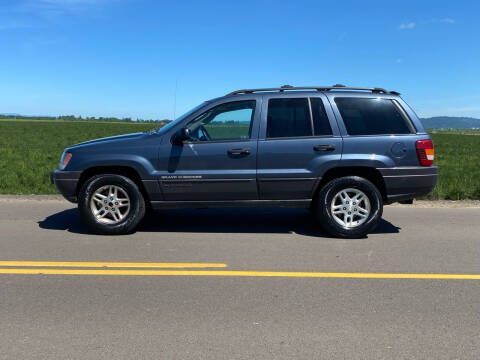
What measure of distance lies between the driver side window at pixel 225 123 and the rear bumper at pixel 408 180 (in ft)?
6.12

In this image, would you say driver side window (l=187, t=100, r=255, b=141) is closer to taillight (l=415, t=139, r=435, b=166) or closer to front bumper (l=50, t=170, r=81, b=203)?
front bumper (l=50, t=170, r=81, b=203)

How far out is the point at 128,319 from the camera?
128 inches

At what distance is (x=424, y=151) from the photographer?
5633mm

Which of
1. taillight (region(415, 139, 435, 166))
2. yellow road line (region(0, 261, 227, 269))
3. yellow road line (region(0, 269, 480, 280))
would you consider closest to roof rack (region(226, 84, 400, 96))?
taillight (region(415, 139, 435, 166))

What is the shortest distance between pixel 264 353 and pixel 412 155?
12.6 ft

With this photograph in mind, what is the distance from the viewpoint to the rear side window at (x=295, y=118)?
5723mm

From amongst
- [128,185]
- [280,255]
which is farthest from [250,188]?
[128,185]

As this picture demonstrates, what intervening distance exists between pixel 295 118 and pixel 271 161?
0.67m

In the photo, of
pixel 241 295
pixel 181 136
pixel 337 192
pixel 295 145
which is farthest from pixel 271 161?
pixel 241 295

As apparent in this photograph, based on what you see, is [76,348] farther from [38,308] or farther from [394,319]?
[394,319]

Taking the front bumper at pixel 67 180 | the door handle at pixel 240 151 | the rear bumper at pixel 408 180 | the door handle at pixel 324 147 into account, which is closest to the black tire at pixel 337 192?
the rear bumper at pixel 408 180

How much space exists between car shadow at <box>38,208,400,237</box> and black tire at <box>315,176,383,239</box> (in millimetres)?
261

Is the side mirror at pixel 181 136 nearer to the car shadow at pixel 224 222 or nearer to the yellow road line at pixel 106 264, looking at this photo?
the car shadow at pixel 224 222

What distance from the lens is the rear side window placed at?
5723 mm
